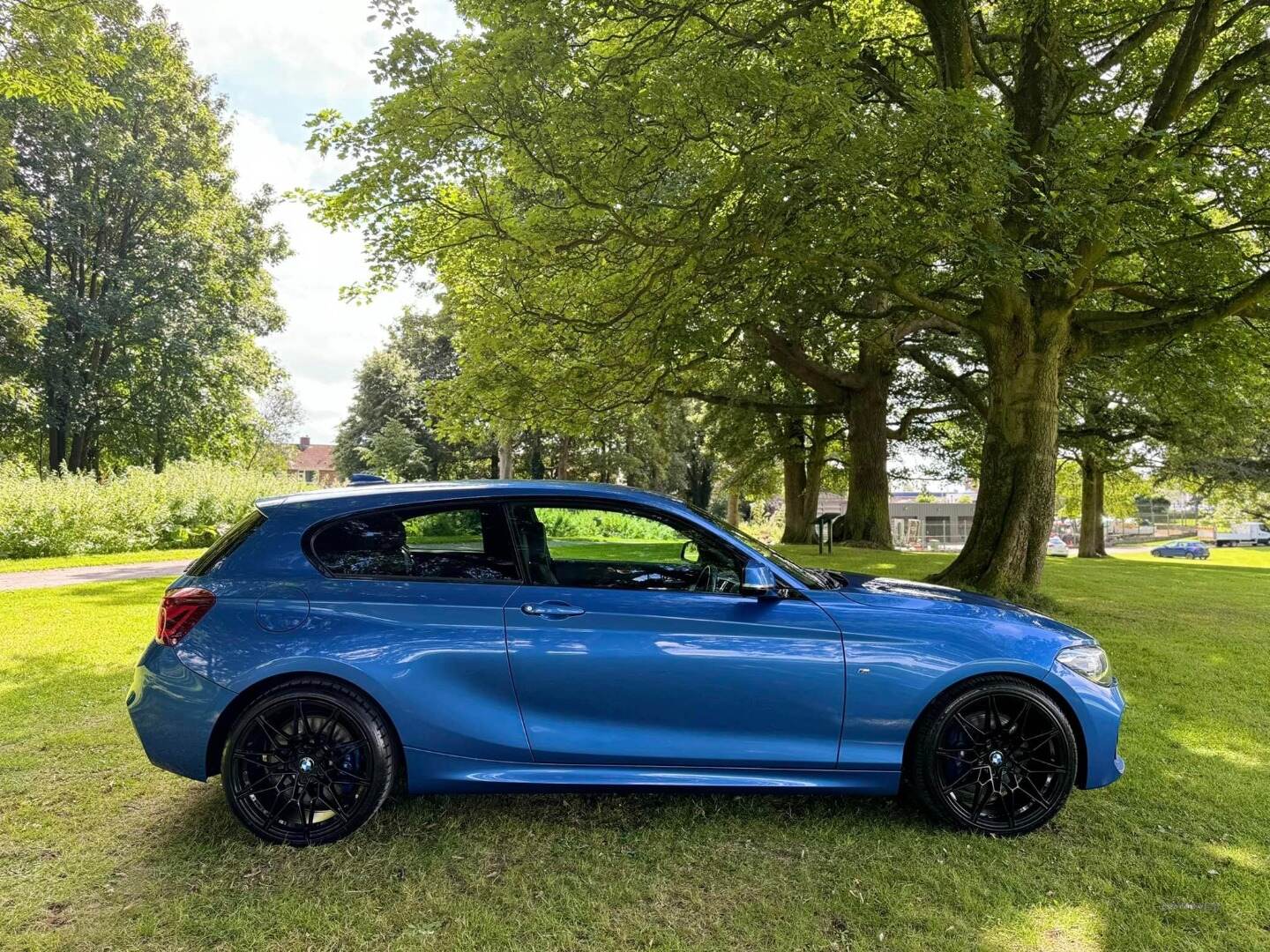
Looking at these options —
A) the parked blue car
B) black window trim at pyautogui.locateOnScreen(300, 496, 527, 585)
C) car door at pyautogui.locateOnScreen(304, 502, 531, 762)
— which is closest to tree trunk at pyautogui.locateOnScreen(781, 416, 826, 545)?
black window trim at pyautogui.locateOnScreen(300, 496, 527, 585)

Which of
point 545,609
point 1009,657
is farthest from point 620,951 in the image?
point 1009,657

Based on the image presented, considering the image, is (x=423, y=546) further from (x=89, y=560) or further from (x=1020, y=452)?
(x=89, y=560)

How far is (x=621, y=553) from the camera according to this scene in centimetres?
385

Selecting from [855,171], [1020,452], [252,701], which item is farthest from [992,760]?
[1020,452]

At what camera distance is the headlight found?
3.32 m

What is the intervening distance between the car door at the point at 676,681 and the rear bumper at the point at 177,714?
133 cm

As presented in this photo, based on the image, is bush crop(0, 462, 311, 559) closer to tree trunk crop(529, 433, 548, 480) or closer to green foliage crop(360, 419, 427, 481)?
green foliage crop(360, 419, 427, 481)

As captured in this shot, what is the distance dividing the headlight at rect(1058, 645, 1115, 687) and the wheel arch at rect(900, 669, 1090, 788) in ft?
0.51

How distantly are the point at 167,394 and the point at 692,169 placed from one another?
2751cm

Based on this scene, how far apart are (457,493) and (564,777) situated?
1.42 metres

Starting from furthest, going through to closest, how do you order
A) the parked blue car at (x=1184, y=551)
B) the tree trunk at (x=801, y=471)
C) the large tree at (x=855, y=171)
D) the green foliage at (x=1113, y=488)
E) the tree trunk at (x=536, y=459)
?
the parked blue car at (x=1184, y=551), the tree trunk at (x=536, y=459), the green foliage at (x=1113, y=488), the tree trunk at (x=801, y=471), the large tree at (x=855, y=171)

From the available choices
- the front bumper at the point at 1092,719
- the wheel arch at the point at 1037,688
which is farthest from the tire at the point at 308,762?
the front bumper at the point at 1092,719

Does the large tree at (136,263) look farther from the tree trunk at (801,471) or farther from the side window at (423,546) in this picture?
the side window at (423,546)

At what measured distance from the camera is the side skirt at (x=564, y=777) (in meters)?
3.14
